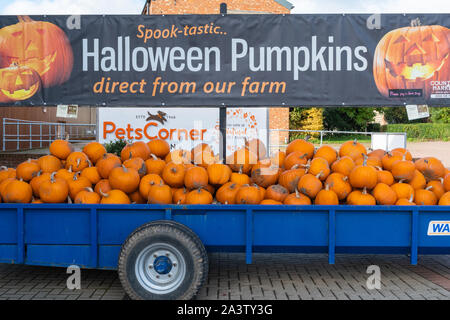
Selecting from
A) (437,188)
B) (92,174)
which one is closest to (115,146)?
(92,174)

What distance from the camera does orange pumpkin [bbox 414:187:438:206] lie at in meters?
4.90

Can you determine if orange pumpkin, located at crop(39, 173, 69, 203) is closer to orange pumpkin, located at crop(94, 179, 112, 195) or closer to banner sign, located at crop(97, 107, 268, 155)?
orange pumpkin, located at crop(94, 179, 112, 195)

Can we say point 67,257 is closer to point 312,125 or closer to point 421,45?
point 421,45

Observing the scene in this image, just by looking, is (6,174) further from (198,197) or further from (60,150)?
(198,197)

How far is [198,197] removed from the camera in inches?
188

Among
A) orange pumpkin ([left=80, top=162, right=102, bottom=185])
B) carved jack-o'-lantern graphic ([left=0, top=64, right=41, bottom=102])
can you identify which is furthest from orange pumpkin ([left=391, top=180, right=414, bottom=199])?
carved jack-o'-lantern graphic ([left=0, top=64, right=41, bottom=102])

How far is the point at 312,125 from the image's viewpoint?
35.1 metres

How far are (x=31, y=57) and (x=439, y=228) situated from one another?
5.19m

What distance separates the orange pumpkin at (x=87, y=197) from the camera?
470 centimetres

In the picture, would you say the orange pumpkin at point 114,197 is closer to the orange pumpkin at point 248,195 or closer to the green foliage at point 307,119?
the orange pumpkin at point 248,195

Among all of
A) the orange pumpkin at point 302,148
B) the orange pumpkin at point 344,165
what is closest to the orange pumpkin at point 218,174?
the orange pumpkin at point 302,148

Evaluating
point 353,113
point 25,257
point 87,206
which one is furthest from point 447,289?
point 353,113

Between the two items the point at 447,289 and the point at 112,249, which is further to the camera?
the point at 447,289
